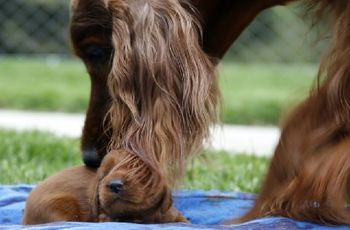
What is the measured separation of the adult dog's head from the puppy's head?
40 mm

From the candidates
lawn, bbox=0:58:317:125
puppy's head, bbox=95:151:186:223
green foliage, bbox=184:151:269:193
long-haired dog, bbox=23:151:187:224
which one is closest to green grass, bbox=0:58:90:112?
lawn, bbox=0:58:317:125

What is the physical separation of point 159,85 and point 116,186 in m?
0.31

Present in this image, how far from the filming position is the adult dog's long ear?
258 cm

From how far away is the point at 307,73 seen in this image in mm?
10875

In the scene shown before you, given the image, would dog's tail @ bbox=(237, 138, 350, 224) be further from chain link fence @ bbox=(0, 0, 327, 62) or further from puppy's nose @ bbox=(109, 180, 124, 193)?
chain link fence @ bbox=(0, 0, 327, 62)

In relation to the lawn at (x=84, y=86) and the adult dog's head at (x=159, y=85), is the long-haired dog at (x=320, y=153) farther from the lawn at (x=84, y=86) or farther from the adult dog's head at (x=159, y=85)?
the lawn at (x=84, y=86)

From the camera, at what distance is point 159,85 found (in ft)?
8.50

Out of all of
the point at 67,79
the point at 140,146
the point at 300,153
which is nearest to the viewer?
the point at 140,146

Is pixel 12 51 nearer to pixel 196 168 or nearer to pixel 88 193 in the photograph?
pixel 196 168

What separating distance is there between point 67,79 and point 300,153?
25.7 feet

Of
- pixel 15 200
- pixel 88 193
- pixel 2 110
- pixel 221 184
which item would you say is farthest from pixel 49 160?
pixel 2 110

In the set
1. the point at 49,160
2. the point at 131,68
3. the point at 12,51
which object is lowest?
the point at 12,51

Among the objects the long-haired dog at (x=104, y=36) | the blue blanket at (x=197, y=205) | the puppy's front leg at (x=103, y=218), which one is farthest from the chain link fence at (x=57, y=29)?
the puppy's front leg at (x=103, y=218)

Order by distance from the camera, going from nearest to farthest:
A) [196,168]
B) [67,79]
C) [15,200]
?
[15,200] < [196,168] < [67,79]
